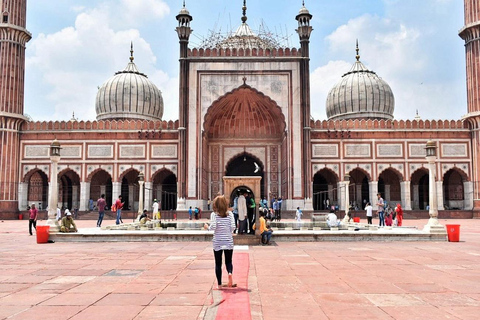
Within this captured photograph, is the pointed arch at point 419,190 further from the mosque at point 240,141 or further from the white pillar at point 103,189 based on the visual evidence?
the white pillar at point 103,189

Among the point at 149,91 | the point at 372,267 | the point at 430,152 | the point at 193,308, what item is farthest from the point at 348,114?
the point at 193,308

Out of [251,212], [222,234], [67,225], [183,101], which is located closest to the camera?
[222,234]

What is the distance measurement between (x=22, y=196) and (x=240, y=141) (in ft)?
39.2

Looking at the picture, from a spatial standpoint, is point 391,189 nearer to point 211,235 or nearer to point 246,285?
point 211,235

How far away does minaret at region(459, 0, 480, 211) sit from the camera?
78.6ft

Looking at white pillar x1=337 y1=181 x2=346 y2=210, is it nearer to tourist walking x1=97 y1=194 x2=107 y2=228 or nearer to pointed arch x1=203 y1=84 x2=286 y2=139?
pointed arch x1=203 y1=84 x2=286 y2=139

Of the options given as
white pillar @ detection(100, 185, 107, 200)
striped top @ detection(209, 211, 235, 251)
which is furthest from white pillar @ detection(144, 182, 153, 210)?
striped top @ detection(209, 211, 235, 251)

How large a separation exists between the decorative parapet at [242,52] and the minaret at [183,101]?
64 cm

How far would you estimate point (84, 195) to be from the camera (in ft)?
79.9

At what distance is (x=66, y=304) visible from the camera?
4.06 meters

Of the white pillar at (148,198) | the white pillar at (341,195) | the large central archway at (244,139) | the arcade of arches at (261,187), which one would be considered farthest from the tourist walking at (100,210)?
the white pillar at (341,195)

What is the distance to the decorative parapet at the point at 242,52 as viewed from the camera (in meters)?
24.2

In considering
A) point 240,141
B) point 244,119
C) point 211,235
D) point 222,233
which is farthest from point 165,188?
point 222,233

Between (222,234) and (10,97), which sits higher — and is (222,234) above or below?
below
